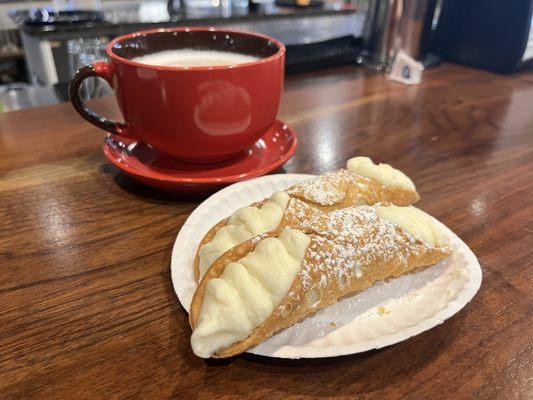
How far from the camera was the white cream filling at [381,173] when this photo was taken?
19.1 inches

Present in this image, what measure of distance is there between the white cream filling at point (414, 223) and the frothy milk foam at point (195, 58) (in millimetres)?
306

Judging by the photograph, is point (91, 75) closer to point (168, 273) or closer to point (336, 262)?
point (168, 273)

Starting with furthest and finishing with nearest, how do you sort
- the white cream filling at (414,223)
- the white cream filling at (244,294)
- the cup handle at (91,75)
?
the cup handle at (91,75)
the white cream filling at (414,223)
the white cream filling at (244,294)

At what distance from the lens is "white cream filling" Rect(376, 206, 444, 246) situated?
410mm

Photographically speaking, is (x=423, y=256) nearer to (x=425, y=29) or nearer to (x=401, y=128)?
(x=401, y=128)

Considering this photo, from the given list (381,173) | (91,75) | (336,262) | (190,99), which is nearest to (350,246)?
(336,262)

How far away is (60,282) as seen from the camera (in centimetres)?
41

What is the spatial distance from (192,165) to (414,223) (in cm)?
30

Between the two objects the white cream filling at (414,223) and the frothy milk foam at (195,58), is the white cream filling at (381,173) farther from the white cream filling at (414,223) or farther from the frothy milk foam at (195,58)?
the frothy milk foam at (195,58)

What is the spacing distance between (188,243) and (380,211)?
0.19 m

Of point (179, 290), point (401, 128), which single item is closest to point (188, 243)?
point (179, 290)

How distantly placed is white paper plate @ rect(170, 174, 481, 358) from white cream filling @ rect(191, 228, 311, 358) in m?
0.03

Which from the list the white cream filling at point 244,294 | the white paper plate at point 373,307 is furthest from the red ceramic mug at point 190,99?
the white cream filling at point 244,294

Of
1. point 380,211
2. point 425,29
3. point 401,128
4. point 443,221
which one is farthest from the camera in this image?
point 425,29
